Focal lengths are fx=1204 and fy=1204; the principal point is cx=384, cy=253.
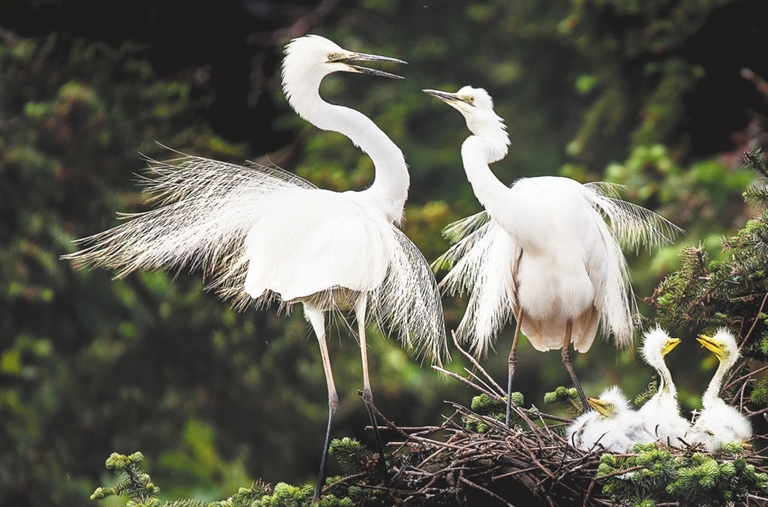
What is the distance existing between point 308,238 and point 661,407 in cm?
110

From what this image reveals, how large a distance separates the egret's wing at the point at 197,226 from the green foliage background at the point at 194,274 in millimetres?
→ 2331

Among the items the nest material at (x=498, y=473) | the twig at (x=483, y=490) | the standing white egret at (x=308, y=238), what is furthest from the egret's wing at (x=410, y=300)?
the twig at (x=483, y=490)

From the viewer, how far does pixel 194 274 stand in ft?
21.1

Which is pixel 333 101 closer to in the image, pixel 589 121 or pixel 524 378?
pixel 589 121

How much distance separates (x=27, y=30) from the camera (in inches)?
283

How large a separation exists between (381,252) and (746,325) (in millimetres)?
1071

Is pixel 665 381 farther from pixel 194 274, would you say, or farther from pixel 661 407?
pixel 194 274

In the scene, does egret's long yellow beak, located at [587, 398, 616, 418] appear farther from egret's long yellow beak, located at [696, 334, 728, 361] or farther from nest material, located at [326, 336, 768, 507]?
egret's long yellow beak, located at [696, 334, 728, 361]

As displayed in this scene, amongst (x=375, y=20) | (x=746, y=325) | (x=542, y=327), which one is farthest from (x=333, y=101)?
(x=746, y=325)

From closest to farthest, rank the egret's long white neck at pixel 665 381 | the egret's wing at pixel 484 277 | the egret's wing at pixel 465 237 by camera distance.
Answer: the egret's long white neck at pixel 665 381 → the egret's wing at pixel 484 277 → the egret's wing at pixel 465 237

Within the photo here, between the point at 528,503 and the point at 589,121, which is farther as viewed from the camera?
the point at 589,121

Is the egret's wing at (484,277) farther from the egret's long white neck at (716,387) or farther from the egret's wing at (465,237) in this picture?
the egret's long white neck at (716,387)

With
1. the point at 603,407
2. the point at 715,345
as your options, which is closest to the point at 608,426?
the point at 603,407

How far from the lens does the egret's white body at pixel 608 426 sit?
3256mm
